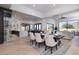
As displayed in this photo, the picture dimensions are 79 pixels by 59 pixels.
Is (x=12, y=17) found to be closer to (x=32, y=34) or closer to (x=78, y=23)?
(x=32, y=34)

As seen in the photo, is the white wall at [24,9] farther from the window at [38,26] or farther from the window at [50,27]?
the window at [50,27]

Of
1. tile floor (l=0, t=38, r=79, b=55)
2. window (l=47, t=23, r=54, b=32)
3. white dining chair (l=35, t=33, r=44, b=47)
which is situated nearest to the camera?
tile floor (l=0, t=38, r=79, b=55)

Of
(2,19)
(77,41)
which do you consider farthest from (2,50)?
(77,41)

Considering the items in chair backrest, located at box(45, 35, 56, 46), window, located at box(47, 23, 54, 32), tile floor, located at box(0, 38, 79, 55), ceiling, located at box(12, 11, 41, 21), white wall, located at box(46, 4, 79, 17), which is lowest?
tile floor, located at box(0, 38, 79, 55)

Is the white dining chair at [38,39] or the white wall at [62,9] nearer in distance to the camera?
the white wall at [62,9]

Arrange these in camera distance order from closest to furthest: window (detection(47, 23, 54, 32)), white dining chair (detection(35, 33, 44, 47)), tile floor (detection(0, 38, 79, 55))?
1. tile floor (detection(0, 38, 79, 55))
2. window (detection(47, 23, 54, 32))
3. white dining chair (detection(35, 33, 44, 47))

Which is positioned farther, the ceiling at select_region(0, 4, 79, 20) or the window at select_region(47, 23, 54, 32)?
the window at select_region(47, 23, 54, 32)

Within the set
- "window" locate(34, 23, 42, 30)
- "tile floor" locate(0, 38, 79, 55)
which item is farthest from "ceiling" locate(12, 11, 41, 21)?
"tile floor" locate(0, 38, 79, 55)

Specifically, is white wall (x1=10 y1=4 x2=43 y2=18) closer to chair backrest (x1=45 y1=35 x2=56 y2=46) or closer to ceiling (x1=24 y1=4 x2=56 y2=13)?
ceiling (x1=24 y1=4 x2=56 y2=13)

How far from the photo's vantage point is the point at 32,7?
275cm

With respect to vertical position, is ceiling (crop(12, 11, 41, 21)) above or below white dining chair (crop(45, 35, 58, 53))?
above

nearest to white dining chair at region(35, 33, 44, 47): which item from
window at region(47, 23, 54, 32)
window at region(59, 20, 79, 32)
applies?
window at region(47, 23, 54, 32)

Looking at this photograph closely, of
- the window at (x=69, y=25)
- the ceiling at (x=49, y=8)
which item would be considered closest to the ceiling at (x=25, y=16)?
the ceiling at (x=49, y=8)
